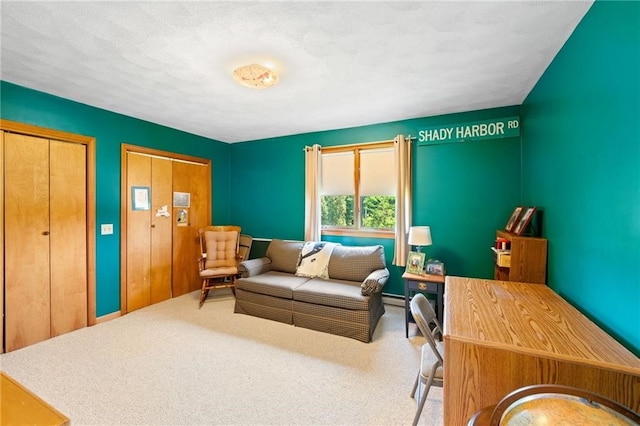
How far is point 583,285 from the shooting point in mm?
1606

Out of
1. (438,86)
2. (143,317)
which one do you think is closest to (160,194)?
(143,317)

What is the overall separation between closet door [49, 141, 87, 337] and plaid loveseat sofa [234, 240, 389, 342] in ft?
5.64

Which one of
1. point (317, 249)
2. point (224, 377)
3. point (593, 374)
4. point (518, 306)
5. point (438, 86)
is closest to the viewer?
point (593, 374)

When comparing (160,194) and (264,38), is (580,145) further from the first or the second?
(160,194)

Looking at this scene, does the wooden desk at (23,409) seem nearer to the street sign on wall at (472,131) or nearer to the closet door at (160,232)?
the closet door at (160,232)

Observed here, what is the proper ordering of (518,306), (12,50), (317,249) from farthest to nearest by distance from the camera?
(317,249) → (12,50) → (518,306)

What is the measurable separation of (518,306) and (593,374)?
0.58 m

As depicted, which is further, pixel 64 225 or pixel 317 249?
pixel 317 249

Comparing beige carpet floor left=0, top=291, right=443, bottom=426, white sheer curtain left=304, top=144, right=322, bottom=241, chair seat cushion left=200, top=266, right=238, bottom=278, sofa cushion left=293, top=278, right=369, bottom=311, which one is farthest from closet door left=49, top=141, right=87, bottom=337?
white sheer curtain left=304, top=144, right=322, bottom=241

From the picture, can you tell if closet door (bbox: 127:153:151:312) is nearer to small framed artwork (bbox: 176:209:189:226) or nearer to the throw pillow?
small framed artwork (bbox: 176:209:189:226)

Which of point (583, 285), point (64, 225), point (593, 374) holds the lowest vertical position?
point (593, 374)

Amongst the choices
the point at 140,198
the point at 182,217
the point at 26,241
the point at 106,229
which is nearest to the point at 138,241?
the point at 106,229

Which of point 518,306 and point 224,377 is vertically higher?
point 518,306

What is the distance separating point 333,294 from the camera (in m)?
2.91
